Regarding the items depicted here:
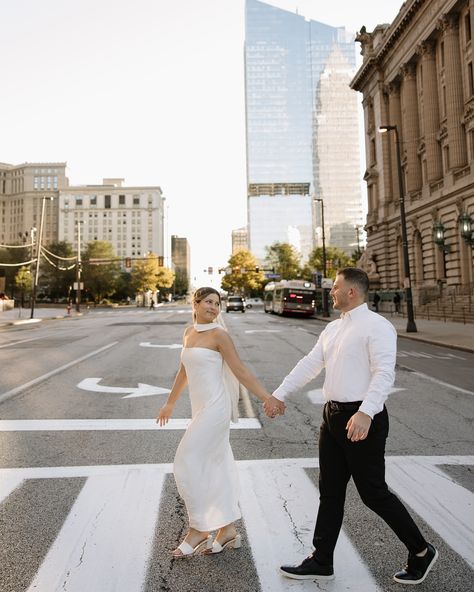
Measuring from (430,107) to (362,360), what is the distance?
42145 millimetres

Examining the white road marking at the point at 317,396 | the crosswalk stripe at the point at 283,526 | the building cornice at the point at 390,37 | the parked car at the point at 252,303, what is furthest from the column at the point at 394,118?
the crosswalk stripe at the point at 283,526

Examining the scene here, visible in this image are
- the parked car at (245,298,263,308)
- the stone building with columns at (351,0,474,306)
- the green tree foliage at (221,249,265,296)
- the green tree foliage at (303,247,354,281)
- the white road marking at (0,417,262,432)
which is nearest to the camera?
the white road marking at (0,417,262,432)

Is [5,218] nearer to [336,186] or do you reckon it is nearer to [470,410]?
[336,186]

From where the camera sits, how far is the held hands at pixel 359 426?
2873 mm

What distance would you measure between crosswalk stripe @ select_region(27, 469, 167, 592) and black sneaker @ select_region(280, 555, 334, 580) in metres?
0.90

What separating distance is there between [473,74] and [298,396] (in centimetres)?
3389

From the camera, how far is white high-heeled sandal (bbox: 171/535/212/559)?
10.8 ft

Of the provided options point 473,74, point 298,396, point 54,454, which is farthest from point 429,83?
point 54,454

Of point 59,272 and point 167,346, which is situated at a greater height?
point 59,272

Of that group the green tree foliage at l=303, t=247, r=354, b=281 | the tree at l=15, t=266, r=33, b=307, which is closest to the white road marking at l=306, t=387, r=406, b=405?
the green tree foliage at l=303, t=247, r=354, b=281

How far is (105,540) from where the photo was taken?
11.5 ft

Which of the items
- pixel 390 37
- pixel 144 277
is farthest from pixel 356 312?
pixel 144 277

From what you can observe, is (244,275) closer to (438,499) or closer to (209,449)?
(438,499)

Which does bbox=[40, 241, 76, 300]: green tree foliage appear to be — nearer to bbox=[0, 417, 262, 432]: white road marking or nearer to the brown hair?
bbox=[0, 417, 262, 432]: white road marking
